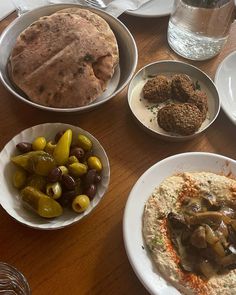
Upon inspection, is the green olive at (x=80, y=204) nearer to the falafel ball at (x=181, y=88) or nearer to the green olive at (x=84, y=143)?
the green olive at (x=84, y=143)

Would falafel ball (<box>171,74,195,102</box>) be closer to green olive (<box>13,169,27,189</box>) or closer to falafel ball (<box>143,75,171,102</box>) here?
falafel ball (<box>143,75,171,102</box>)

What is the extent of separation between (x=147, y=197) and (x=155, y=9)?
2.08 ft

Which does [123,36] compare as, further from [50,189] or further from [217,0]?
[50,189]

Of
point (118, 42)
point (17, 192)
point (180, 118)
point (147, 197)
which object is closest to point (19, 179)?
point (17, 192)

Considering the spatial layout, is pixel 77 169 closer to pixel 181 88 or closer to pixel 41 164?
pixel 41 164

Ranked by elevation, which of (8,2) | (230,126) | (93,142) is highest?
(8,2)

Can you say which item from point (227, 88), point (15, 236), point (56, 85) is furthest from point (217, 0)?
point (15, 236)

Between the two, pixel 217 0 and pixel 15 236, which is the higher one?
pixel 217 0

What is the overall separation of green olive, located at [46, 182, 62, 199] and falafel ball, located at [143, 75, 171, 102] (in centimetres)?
35

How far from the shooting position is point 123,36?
3.66 feet

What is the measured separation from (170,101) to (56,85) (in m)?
0.29

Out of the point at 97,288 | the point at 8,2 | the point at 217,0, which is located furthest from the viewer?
the point at 8,2

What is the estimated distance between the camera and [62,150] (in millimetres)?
878

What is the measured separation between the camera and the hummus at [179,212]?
767mm
